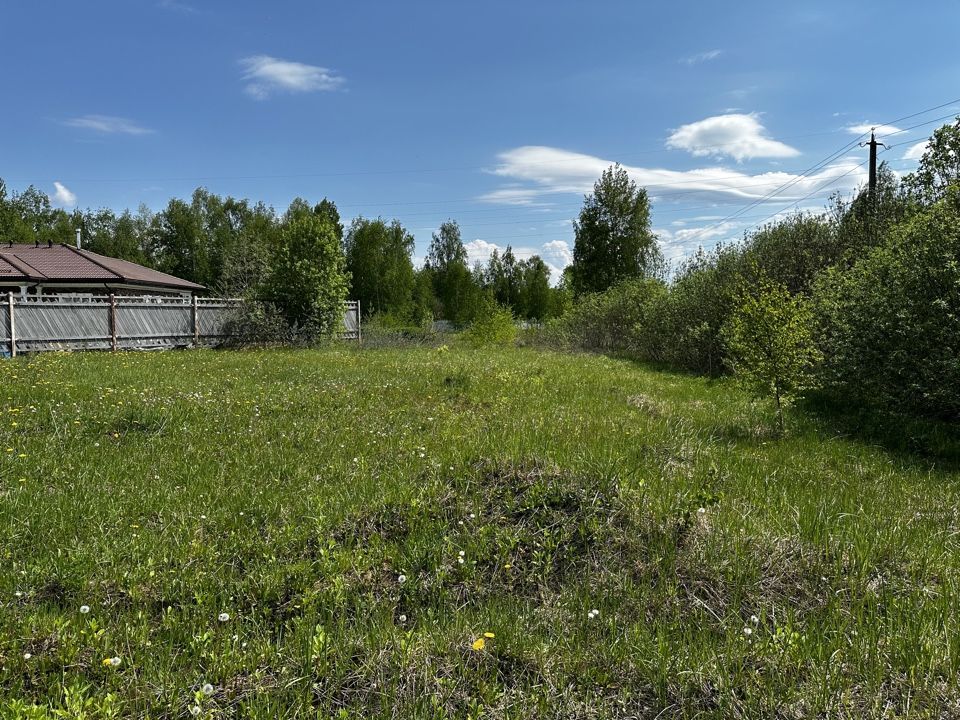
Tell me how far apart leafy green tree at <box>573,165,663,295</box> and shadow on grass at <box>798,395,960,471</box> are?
84.0 feet

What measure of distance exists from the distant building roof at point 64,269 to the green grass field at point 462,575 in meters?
21.2

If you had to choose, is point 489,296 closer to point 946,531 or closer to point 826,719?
point 946,531

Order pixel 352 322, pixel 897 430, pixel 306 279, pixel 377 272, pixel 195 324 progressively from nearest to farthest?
pixel 897 430
pixel 195 324
pixel 306 279
pixel 352 322
pixel 377 272

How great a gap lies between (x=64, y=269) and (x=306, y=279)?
11313 mm

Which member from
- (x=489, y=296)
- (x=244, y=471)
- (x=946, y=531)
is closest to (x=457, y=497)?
(x=244, y=471)

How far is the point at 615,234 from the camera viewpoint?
3606cm

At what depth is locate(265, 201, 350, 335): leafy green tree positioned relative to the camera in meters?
23.3

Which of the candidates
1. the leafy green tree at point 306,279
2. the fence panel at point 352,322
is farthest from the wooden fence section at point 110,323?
the fence panel at point 352,322

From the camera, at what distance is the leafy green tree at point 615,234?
35.7m

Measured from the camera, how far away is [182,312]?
22.1 metres

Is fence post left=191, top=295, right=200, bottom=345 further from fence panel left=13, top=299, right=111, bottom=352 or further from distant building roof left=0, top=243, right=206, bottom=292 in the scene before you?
distant building roof left=0, top=243, right=206, bottom=292

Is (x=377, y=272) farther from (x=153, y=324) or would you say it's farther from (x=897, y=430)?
(x=897, y=430)

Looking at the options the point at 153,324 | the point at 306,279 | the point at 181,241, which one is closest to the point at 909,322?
the point at 306,279

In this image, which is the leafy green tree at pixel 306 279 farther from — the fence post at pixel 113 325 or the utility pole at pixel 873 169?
the utility pole at pixel 873 169
